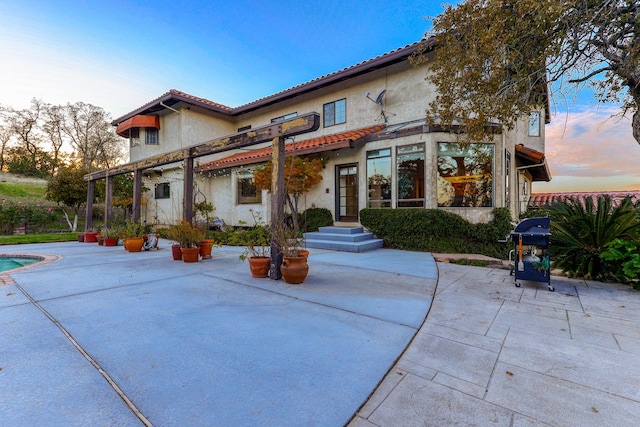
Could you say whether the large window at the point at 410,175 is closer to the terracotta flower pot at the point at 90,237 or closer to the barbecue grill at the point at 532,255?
the barbecue grill at the point at 532,255

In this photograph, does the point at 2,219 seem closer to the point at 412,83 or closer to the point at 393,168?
the point at 393,168

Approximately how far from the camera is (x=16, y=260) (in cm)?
842

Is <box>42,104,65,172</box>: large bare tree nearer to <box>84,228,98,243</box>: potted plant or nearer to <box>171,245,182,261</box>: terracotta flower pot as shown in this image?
<box>84,228,98,243</box>: potted plant

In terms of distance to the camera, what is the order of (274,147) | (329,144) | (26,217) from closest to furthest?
(274,147) → (329,144) → (26,217)

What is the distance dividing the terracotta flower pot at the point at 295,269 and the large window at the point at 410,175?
18.2ft

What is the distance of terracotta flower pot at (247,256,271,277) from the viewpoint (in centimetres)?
524

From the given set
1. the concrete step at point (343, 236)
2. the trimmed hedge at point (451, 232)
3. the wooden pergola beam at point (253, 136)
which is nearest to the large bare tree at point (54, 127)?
the wooden pergola beam at point (253, 136)

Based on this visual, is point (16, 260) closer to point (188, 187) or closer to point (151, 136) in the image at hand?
point (188, 187)

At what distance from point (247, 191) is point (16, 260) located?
7.93 meters

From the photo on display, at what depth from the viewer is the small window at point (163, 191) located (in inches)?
661

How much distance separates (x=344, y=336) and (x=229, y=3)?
12303 millimetres

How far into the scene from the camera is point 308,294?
169 inches

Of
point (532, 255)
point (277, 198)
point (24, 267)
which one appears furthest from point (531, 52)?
point (24, 267)

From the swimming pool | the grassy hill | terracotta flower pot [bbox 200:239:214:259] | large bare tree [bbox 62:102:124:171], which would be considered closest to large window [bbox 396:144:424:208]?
terracotta flower pot [bbox 200:239:214:259]
